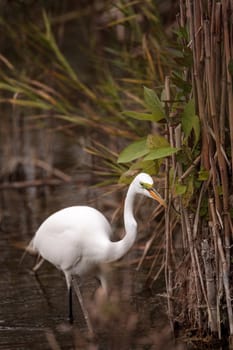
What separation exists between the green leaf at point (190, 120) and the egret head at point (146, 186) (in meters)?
0.44

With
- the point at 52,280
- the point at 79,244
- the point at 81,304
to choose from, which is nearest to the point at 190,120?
the point at 79,244

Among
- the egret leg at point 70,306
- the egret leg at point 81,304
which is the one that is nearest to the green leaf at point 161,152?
the egret leg at point 81,304

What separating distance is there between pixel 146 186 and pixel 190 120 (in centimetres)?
54

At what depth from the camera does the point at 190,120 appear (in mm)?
4699

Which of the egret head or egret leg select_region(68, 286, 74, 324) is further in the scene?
egret leg select_region(68, 286, 74, 324)

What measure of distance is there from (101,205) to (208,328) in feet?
10.6

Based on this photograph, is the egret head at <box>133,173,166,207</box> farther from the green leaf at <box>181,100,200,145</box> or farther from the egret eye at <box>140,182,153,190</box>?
the green leaf at <box>181,100,200,145</box>

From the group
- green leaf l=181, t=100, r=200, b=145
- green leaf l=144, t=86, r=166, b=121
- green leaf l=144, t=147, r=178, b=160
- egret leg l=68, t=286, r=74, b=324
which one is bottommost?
egret leg l=68, t=286, r=74, b=324

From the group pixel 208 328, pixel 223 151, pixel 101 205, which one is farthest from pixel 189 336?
pixel 101 205

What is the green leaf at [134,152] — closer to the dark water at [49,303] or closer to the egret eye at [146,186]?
the egret eye at [146,186]

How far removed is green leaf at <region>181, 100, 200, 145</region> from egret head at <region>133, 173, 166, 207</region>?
0.44 meters

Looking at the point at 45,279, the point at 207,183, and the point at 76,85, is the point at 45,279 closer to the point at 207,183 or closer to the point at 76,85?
the point at 76,85

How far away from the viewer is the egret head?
5.07m

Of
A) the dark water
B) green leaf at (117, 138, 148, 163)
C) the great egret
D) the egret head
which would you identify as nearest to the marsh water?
the dark water
